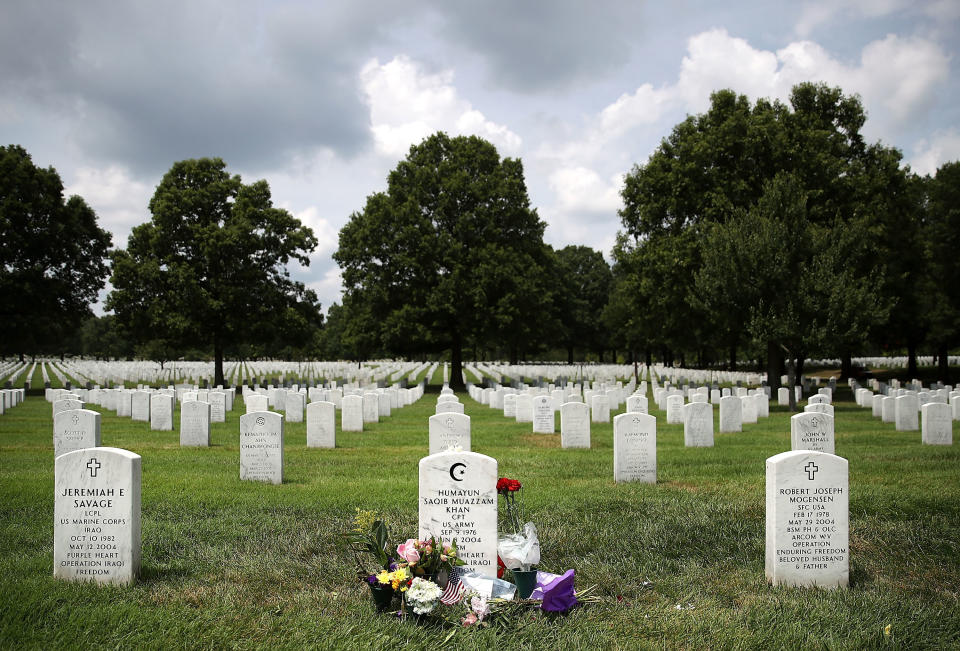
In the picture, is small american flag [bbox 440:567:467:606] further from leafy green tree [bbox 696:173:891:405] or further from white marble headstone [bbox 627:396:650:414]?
leafy green tree [bbox 696:173:891:405]

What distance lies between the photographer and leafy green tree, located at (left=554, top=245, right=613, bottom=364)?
73.3 m

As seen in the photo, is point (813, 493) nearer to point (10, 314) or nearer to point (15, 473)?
point (15, 473)

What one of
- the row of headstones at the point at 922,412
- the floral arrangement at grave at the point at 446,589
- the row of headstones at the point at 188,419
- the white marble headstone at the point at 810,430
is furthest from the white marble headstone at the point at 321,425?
the row of headstones at the point at 922,412

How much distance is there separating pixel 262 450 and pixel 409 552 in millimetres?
5952

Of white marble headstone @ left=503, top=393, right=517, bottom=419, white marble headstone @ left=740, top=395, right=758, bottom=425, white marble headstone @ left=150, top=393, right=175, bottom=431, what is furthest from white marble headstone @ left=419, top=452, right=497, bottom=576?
white marble headstone @ left=503, top=393, right=517, bottom=419

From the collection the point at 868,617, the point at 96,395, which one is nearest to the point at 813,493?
the point at 868,617

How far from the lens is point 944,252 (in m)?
38.9

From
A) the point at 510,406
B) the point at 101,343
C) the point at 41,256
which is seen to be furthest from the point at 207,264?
the point at 101,343

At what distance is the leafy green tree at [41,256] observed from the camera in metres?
34.2

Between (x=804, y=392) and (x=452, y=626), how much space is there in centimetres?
3232

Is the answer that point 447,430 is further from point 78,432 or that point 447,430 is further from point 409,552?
point 409,552

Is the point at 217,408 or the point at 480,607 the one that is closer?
the point at 480,607

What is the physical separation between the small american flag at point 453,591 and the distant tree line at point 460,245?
72.5ft

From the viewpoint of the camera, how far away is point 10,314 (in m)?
34.9
